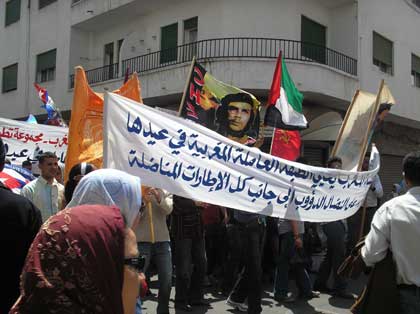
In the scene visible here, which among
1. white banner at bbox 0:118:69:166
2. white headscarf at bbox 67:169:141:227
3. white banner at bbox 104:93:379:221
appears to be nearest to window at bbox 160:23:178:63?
white banner at bbox 0:118:69:166

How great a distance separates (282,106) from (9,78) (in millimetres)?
18467

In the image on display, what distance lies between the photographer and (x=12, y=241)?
8.43ft

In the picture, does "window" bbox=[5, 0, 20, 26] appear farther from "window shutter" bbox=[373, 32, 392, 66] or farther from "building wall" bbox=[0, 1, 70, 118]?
"window shutter" bbox=[373, 32, 392, 66]

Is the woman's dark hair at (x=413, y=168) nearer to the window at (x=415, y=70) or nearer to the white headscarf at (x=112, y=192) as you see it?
the white headscarf at (x=112, y=192)

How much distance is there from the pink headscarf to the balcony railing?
475 inches

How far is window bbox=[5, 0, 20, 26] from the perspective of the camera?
72.1 ft

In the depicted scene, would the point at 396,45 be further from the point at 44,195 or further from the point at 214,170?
the point at 44,195

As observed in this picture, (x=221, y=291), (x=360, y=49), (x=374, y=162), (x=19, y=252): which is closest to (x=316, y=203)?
(x=374, y=162)

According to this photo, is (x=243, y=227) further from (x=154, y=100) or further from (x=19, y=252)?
(x=154, y=100)

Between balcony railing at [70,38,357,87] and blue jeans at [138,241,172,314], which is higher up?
balcony railing at [70,38,357,87]

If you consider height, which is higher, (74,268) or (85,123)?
(85,123)

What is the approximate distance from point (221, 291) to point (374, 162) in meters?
2.72

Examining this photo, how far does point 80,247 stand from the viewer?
152cm

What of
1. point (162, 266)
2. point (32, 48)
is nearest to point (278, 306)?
point (162, 266)
